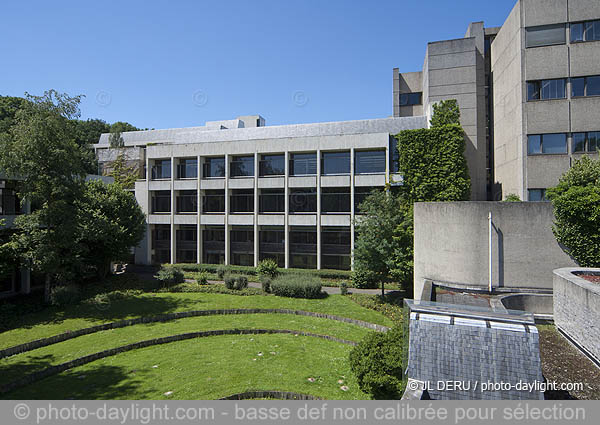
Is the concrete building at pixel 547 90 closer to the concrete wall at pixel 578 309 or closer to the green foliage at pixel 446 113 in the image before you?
the green foliage at pixel 446 113

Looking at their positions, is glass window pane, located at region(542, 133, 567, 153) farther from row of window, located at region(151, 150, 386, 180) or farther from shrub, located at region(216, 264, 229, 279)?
shrub, located at region(216, 264, 229, 279)

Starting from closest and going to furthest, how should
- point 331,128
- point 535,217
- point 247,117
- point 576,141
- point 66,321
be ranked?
point 535,217, point 66,321, point 576,141, point 331,128, point 247,117

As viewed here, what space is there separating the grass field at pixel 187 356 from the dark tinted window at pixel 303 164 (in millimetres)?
16114

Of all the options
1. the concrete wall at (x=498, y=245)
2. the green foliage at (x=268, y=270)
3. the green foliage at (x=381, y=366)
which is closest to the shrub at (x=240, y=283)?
the green foliage at (x=268, y=270)

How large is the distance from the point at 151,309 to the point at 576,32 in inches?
1314

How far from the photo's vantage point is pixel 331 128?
123 feet

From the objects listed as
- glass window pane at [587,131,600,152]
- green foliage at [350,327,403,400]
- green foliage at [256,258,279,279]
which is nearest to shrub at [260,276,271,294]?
green foliage at [256,258,279,279]

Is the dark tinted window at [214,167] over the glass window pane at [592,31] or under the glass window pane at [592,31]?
under

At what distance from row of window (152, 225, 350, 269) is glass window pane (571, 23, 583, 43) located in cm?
2209

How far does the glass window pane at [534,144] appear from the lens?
22.9m

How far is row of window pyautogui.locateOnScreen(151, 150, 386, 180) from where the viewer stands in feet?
109

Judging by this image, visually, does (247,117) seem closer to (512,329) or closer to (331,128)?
(331,128)

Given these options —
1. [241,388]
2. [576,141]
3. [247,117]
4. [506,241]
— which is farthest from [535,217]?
[247,117]

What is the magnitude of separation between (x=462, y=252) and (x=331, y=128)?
24054mm
